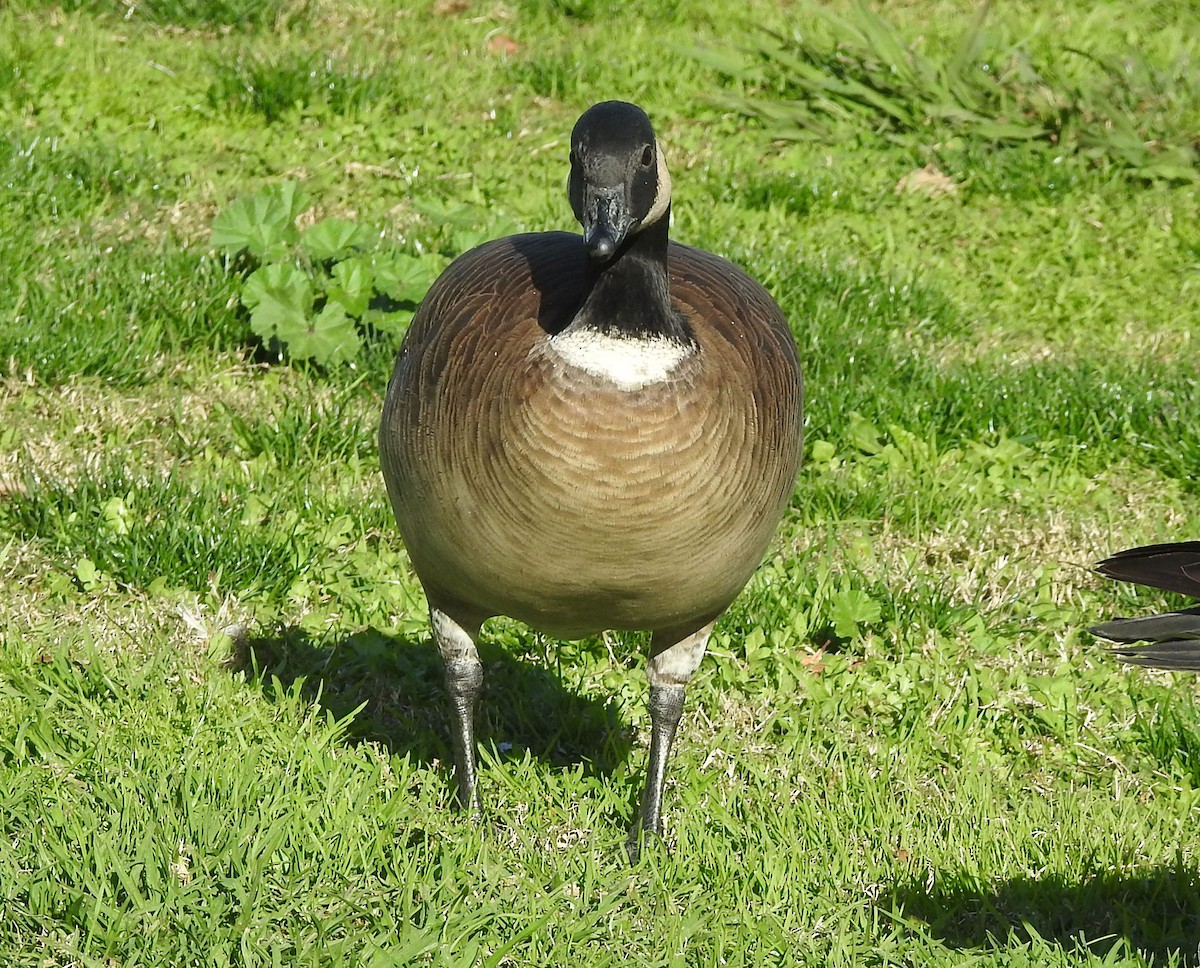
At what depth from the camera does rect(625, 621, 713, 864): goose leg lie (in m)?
3.67

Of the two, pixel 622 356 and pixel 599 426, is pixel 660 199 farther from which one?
pixel 599 426

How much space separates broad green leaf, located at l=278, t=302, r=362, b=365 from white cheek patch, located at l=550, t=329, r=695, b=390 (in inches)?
98.7

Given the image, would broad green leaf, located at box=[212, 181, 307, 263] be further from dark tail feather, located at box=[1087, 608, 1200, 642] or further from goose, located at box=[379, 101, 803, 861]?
dark tail feather, located at box=[1087, 608, 1200, 642]

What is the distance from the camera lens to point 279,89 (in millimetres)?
7137

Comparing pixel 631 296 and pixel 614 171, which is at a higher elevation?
pixel 614 171

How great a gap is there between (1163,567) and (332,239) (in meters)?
3.59

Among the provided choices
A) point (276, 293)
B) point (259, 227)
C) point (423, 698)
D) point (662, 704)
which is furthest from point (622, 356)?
point (259, 227)

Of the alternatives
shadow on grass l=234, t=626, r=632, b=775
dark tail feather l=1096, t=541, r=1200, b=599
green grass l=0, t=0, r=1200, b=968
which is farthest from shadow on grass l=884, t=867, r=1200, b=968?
shadow on grass l=234, t=626, r=632, b=775

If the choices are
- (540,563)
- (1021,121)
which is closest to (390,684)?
(540,563)

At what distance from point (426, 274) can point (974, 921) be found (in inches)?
122

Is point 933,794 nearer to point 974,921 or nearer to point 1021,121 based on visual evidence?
point 974,921

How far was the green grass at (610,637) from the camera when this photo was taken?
333cm

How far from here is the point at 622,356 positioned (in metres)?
2.91

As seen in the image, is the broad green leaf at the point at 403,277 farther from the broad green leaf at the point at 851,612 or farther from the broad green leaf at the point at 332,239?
the broad green leaf at the point at 851,612
